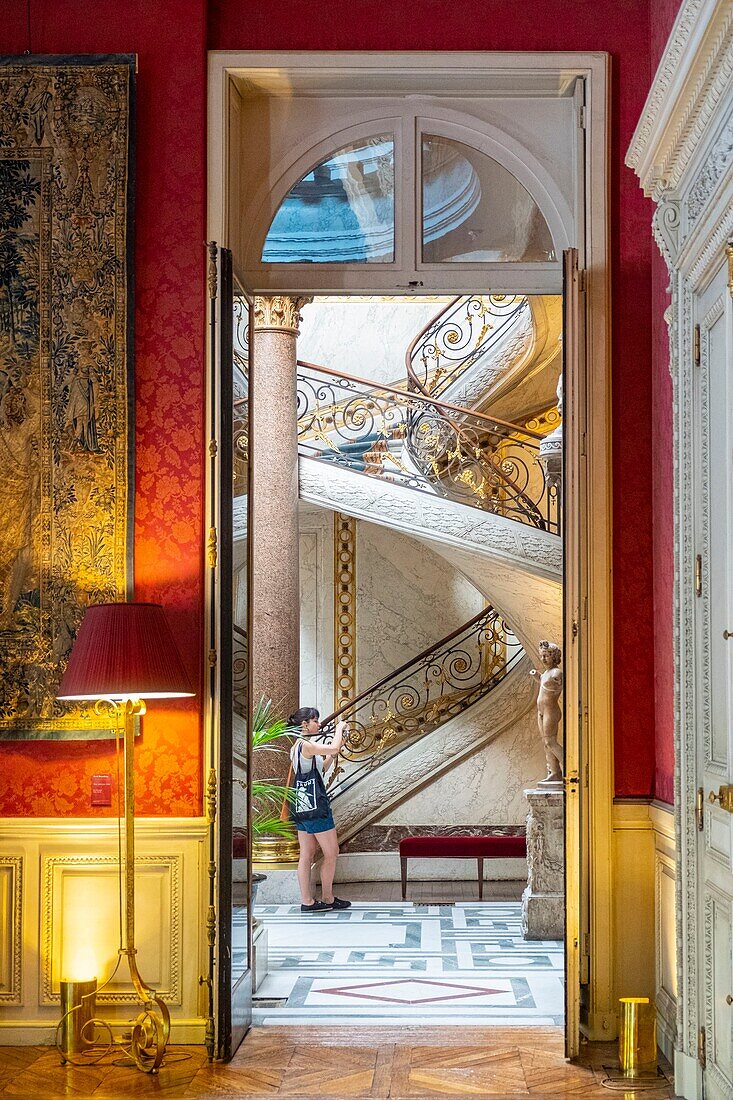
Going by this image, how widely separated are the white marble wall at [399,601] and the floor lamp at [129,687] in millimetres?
7457

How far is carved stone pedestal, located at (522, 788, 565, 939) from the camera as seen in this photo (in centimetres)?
814

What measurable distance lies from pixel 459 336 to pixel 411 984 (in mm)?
7241

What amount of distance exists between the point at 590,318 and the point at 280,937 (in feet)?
16.0

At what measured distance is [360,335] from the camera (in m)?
13.3

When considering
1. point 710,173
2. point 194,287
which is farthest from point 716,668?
point 194,287

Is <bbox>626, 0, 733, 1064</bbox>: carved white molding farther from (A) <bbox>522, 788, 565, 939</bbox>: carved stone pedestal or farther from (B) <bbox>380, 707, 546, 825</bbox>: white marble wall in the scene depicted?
(B) <bbox>380, 707, 546, 825</bbox>: white marble wall

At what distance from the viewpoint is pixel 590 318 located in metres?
5.64

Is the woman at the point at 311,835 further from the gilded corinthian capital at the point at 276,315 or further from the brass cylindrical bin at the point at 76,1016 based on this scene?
the brass cylindrical bin at the point at 76,1016

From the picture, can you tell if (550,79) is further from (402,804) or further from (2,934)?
(402,804)

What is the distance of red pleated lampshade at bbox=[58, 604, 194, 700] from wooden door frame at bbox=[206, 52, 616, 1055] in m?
0.56

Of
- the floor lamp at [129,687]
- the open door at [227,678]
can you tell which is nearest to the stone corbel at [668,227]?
the open door at [227,678]

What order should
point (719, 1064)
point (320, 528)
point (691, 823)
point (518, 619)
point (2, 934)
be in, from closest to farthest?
point (719, 1064)
point (691, 823)
point (2, 934)
point (518, 619)
point (320, 528)

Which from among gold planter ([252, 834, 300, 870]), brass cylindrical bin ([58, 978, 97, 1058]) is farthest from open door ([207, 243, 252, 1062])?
gold planter ([252, 834, 300, 870])

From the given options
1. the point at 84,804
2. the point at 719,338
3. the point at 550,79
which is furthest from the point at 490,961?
the point at 550,79
